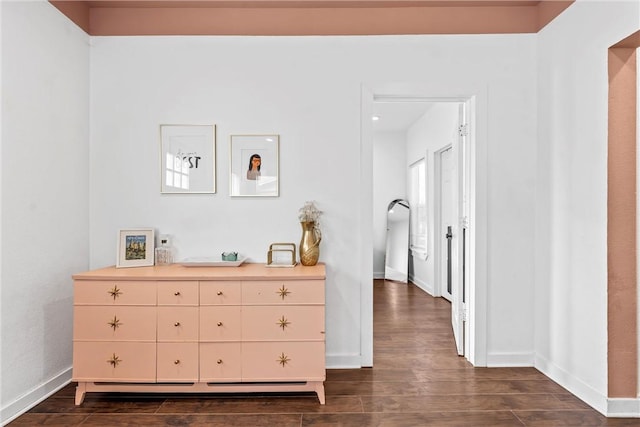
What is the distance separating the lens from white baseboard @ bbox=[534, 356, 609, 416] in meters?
2.32

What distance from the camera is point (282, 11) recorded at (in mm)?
2977

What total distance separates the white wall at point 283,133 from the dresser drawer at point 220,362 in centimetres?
78

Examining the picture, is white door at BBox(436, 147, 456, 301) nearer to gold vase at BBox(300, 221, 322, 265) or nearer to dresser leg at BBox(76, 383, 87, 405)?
gold vase at BBox(300, 221, 322, 265)

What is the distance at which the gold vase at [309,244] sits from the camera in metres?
2.78

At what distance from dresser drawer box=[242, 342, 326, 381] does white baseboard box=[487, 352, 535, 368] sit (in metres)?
1.41

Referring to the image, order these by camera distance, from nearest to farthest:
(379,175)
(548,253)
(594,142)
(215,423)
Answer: (215,423) → (594,142) → (548,253) → (379,175)

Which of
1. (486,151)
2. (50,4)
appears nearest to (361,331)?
(486,151)

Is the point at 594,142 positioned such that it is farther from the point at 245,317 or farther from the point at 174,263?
the point at 174,263

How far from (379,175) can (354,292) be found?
4.28 metres

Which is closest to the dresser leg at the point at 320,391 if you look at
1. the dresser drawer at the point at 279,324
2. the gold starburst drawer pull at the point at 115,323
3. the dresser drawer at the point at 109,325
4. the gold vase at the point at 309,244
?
the dresser drawer at the point at 279,324

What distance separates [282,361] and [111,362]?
104cm

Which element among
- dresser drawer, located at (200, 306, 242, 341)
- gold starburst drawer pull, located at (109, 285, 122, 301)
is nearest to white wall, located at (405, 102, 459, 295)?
dresser drawer, located at (200, 306, 242, 341)

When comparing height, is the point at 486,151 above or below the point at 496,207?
above

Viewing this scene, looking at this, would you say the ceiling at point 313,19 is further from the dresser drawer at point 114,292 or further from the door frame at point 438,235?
the door frame at point 438,235
